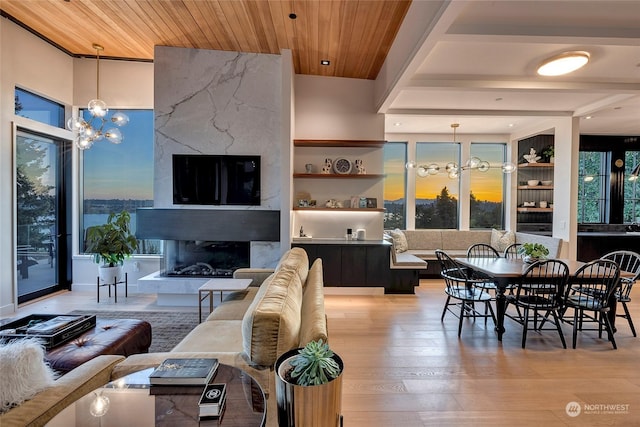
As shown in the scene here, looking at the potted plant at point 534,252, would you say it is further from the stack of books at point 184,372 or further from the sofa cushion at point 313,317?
the stack of books at point 184,372

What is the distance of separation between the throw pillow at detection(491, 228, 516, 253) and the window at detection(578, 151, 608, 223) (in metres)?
2.06

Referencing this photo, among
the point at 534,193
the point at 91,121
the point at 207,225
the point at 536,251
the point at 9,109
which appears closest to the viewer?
the point at 536,251

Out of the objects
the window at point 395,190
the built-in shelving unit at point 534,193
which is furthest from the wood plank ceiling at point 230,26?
the built-in shelving unit at point 534,193

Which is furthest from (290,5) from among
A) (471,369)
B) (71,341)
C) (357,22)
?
(471,369)

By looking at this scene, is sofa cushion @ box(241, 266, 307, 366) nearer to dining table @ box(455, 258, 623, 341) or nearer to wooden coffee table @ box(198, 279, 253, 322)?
wooden coffee table @ box(198, 279, 253, 322)

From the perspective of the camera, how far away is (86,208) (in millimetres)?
5219

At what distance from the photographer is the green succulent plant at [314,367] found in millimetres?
1355

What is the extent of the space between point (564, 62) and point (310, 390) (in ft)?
13.2

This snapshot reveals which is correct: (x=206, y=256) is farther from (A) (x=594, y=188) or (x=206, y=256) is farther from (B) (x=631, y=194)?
(B) (x=631, y=194)

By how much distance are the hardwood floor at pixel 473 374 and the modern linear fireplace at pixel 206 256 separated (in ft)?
5.40

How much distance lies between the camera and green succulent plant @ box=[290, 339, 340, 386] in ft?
4.45

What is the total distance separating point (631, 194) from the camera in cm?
694

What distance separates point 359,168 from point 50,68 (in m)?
4.92

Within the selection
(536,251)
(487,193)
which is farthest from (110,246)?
(487,193)
